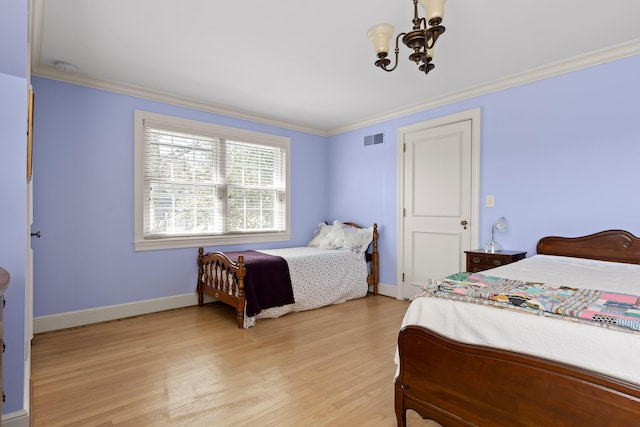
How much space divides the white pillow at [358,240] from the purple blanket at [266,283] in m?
1.05

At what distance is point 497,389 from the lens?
4.20ft

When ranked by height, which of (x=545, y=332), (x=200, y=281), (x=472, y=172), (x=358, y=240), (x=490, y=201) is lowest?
(x=200, y=281)

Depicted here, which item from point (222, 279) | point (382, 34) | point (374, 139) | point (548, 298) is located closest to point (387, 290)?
point (374, 139)

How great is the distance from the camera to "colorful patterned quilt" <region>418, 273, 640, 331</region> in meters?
1.20

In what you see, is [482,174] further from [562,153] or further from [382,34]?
[382,34]

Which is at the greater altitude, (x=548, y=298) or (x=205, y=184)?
(x=205, y=184)

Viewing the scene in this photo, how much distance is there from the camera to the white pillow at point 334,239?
4379mm

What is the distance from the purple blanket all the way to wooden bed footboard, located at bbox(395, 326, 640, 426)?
194 centimetres

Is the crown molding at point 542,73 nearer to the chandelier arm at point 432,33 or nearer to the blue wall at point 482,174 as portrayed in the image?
the blue wall at point 482,174

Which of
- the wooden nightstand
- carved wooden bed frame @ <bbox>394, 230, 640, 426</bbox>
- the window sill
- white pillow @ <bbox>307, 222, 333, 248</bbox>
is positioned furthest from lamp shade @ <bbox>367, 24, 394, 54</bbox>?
white pillow @ <bbox>307, 222, 333, 248</bbox>

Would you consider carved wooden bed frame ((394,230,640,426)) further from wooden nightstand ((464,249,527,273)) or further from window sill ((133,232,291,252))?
window sill ((133,232,291,252))

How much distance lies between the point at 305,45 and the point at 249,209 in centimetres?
235

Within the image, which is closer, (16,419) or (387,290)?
(16,419)

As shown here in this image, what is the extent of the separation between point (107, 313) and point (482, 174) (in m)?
4.04
